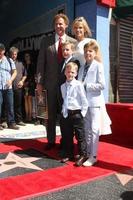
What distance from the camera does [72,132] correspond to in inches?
199

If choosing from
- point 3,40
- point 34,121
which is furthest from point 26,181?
point 3,40

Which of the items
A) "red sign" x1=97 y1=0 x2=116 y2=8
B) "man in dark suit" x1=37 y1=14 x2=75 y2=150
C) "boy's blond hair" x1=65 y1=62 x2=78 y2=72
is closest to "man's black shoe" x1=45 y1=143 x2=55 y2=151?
"man in dark suit" x1=37 y1=14 x2=75 y2=150

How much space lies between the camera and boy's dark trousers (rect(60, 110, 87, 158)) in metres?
4.84

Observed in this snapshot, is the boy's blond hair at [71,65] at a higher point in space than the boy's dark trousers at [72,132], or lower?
higher

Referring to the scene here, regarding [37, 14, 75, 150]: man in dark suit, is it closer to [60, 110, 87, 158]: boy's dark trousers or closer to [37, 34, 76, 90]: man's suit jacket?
[37, 34, 76, 90]: man's suit jacket

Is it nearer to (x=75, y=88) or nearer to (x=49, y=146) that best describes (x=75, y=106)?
(x=75, y=88)

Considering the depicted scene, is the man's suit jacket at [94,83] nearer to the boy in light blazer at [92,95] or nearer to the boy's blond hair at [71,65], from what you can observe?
the boy in light blazer at [92,95]

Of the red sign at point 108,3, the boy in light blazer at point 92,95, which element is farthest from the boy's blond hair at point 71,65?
the red sign at point 108,3

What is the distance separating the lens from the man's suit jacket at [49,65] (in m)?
5.37

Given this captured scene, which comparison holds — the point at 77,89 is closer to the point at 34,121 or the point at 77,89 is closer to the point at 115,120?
the point at 115,120

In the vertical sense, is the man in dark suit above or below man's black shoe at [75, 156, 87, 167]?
above

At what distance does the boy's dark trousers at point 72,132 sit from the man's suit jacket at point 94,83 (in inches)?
9.8

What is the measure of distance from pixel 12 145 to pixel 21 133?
0.99 meters

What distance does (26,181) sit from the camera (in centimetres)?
414
